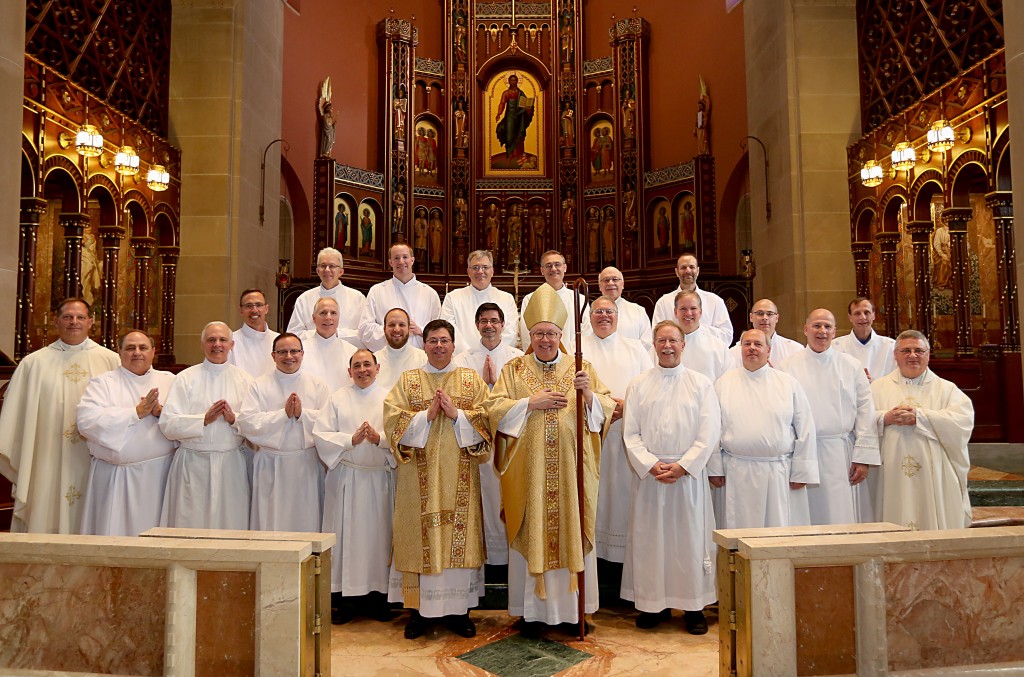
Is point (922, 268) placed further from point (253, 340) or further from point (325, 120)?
point (325, 120)

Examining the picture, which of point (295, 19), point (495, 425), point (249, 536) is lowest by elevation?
point (249, 536)

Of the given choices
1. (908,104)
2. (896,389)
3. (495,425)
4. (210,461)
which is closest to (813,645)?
(495,425)

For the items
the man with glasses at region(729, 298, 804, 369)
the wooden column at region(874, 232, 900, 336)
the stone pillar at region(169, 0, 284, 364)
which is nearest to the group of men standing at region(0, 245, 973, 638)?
the man with glasses at region(729, 298, 804, 369)

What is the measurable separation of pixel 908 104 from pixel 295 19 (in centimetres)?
944

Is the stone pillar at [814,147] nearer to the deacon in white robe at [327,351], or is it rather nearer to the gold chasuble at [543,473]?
the gold chasuble at [543,473]

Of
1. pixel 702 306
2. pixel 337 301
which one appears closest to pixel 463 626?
pixel 337 301

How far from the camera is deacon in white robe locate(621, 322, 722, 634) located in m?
4.64

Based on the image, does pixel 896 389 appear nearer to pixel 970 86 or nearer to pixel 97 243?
pixel 970 86

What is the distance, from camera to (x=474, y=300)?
657 centimetres

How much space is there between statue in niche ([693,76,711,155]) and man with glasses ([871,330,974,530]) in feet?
29.0

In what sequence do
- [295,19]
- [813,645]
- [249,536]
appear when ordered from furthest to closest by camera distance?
[295,19] < [249,536] < [813,645]

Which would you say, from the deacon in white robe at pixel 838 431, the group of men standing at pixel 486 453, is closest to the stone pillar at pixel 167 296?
the group of men standing at pixel 486 453

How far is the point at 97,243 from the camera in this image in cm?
943

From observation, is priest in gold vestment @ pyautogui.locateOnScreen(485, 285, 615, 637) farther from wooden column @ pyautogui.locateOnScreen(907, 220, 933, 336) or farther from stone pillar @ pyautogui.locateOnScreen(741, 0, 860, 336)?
stone pillar @ pyautogui.locateOnScreen(741, 0, 860, 336)
